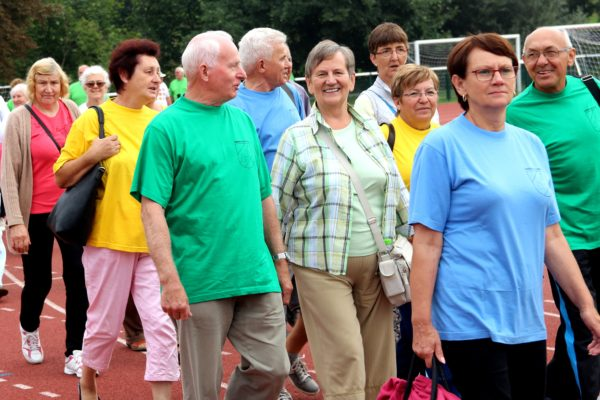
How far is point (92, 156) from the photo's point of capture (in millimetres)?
6242

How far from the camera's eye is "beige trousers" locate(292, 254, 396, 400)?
5.61 meters

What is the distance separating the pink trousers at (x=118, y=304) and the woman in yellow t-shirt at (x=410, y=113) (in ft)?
4.91

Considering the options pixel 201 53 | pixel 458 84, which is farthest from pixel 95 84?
pixel 458 84

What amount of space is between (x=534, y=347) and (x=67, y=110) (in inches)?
191

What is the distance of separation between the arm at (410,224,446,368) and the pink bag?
71 millimetres

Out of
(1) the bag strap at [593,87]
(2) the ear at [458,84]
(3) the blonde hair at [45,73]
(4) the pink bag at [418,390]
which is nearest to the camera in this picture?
(4) the pink bag at [418,390]

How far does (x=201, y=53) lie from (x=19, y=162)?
3116 mm

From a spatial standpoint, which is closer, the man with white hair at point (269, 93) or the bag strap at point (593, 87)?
the bag strap at point (593, 87)

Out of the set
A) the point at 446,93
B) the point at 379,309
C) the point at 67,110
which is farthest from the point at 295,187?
the point at 446,93

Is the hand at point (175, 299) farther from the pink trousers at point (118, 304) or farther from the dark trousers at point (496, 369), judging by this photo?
the pink trousers at point (118, 304)

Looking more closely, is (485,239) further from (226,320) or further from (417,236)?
(226,320)

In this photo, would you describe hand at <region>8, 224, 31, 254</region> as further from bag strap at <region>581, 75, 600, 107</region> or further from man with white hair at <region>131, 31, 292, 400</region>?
bag strap at <region>581, 75, 600, 107</region>

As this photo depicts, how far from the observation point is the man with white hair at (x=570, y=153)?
19.9 feet

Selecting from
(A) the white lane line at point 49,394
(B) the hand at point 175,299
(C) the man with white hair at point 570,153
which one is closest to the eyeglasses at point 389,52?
(C) the man with white hair at point 570,153
